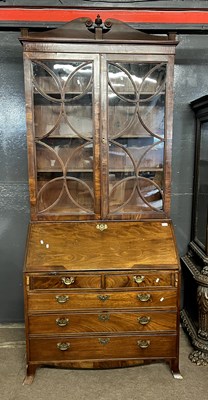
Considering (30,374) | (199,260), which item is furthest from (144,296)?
(30,374)

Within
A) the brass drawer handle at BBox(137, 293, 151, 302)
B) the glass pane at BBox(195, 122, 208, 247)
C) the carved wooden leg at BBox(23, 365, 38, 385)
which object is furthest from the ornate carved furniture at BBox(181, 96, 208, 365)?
the carved wooden leg at BBox(23, 365, 38, 385)

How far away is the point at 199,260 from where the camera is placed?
96.3 inches

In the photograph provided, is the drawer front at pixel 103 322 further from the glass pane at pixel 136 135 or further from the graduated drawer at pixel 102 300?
the glass pane at pixel 136 135

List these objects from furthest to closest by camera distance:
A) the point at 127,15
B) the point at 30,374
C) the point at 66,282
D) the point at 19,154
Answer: the point at 19,154, the point at 127,15, the point at 30,374, the point at 66,282

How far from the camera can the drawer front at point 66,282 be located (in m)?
2.04

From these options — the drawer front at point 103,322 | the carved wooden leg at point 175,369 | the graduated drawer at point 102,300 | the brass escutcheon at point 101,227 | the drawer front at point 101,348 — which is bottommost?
the carved wooden leg at point 175,369

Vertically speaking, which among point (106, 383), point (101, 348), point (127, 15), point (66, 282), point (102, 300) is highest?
point (127, 15)

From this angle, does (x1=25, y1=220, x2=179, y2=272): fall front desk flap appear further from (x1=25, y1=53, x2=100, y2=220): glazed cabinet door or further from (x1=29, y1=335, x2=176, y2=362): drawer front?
(x1=29, y1=335, x2=176, y2=362): drawer front

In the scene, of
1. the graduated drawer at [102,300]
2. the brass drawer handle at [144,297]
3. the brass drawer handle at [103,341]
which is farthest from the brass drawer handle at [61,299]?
the brass drawer handle at [144,297]

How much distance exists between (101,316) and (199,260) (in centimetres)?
82

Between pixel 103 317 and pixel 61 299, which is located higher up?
pixel 61 299

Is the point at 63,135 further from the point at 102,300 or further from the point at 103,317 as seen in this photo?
the point at 103,317

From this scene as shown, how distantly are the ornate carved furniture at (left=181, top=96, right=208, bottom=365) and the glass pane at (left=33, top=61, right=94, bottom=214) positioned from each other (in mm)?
807

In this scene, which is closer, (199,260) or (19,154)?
(199,260)
